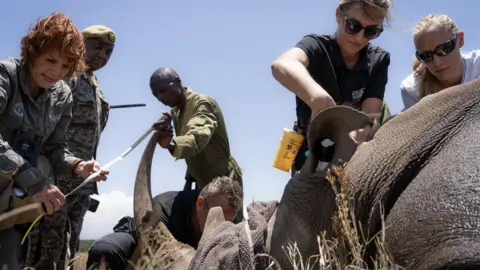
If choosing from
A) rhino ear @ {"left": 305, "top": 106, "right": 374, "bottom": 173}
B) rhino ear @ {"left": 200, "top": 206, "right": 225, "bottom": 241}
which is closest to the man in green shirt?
rhino ear @ {"left": 200, "top": 206, "right": 225, "bottom": 241}

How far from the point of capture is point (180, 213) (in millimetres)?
4664

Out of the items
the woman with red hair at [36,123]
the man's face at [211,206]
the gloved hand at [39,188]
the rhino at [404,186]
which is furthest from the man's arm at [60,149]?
the rhino at [404,186]

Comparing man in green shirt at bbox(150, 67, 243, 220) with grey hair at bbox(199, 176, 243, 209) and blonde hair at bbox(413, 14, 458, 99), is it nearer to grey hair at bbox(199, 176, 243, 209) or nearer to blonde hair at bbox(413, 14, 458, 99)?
grey hair at bbox(199, 176, 243, 209)

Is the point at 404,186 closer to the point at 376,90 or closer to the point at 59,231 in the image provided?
the point at 376,90

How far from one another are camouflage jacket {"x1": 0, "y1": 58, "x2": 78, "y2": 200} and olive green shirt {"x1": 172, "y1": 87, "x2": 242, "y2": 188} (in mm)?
1322

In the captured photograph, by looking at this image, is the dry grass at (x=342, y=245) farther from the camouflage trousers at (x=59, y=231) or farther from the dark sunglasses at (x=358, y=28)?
the camouflage trousers at (x=59, y=231)

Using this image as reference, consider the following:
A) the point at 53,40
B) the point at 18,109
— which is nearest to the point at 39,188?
the point at 18,109

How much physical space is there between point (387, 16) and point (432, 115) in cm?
155

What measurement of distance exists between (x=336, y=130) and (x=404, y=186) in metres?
0.37

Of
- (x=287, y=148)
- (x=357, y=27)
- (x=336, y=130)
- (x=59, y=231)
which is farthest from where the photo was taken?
(x=59, y=231)

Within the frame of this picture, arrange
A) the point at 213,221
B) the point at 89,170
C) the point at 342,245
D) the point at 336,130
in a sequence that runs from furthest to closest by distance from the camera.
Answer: the point at 89,170 < the point at 213,221 < the point at 336,130 < the point at 342,245

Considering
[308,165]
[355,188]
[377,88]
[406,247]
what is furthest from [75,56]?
[406,247]

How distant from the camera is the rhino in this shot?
1.68 metres

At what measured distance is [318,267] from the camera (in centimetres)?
222
